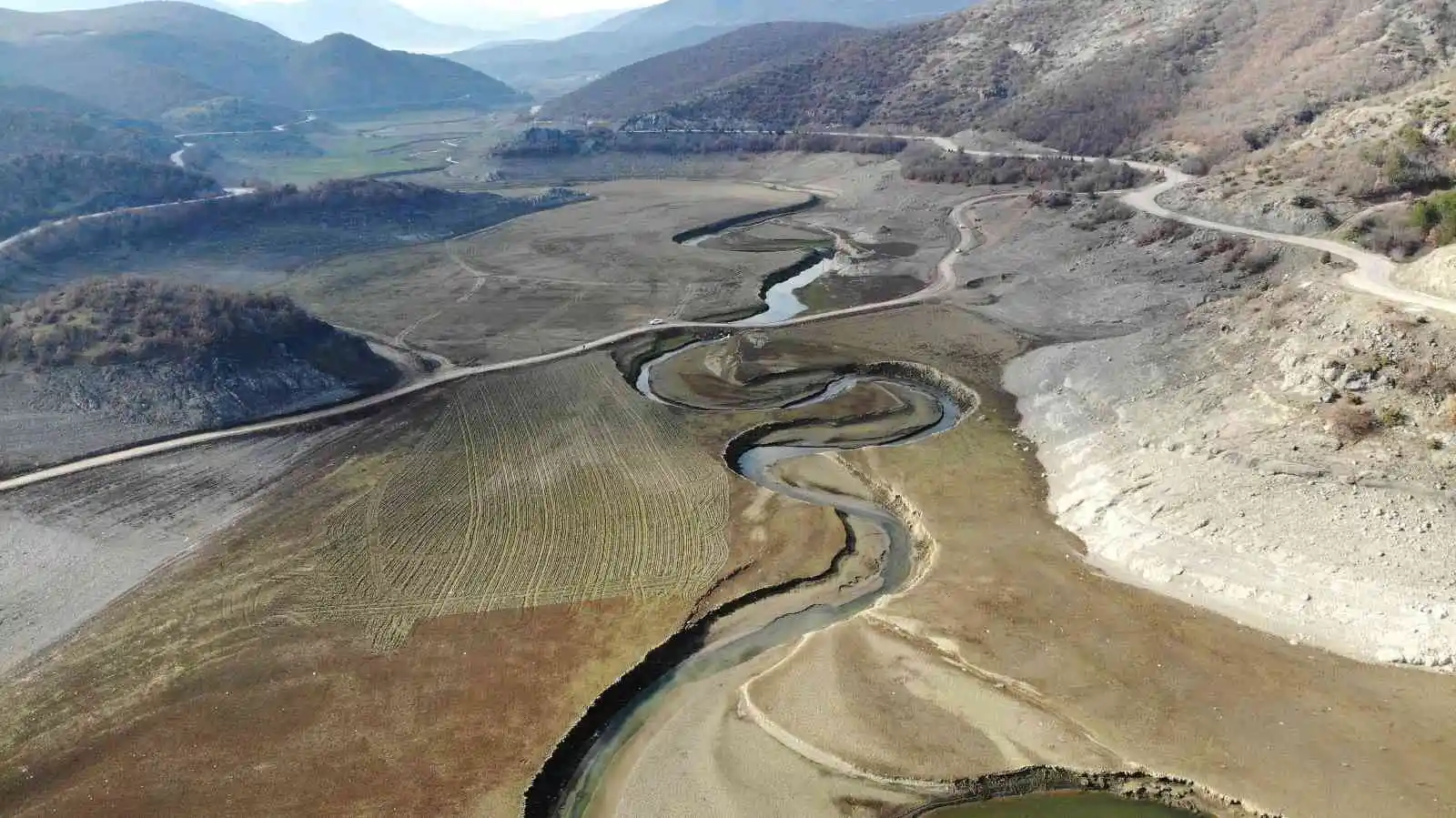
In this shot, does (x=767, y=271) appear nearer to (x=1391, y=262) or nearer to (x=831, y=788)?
(x=1391, y=262)

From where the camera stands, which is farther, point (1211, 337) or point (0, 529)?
point (1211, 337)

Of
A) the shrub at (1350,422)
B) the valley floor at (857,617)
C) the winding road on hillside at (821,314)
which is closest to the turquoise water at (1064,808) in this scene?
the valley floor at (857,617)

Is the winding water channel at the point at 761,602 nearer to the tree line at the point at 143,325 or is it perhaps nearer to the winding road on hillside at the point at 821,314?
the winding road on hillside at the point at 821,314

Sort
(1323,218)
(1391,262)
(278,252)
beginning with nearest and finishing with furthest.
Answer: (1391,262), (1323,218), (278,252)

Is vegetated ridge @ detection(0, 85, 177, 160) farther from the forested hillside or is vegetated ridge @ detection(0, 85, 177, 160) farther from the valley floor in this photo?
the valley floor

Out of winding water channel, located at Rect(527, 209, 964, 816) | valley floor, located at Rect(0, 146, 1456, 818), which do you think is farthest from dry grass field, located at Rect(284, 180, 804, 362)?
valley floor, located at Rect(0, 146, 1456, 818)

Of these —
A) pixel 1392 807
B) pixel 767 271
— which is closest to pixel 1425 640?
pixel 1392 807

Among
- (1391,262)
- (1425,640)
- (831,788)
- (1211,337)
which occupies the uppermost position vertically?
(1391,262)

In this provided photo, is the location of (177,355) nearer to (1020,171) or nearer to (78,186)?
(78,186)
